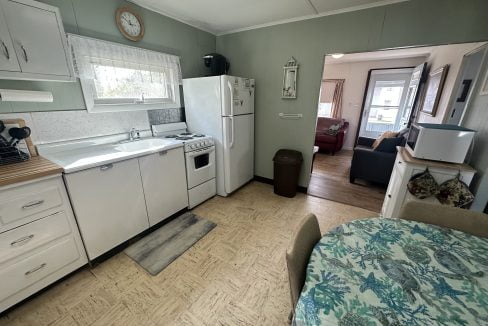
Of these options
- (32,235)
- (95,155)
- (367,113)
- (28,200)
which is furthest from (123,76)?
(367,113)

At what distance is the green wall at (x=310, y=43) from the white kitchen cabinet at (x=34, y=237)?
2.64m

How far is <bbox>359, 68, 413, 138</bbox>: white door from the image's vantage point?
511 cm

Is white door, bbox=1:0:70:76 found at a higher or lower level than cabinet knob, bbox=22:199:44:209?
higher

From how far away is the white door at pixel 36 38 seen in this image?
146 cm

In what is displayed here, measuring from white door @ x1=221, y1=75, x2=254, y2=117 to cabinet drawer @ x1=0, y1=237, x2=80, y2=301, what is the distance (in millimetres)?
2051

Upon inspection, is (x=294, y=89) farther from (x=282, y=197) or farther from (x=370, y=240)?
(x=370, y=240)

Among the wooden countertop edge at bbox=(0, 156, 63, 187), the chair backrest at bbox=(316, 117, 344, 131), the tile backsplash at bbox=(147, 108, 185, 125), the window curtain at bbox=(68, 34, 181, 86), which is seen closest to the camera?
the wooden countertop edge at bbox=(0, 156, 63, 187)

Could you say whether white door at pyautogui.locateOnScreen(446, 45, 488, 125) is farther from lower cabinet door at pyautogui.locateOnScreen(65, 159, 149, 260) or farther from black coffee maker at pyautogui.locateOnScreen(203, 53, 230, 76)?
lower cabinet door at pyautogui.locateOnScreen(65, 159, 149, 260)

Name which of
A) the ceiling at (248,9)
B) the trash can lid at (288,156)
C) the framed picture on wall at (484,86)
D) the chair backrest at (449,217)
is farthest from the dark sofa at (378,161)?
the chair backrest at (449,217)

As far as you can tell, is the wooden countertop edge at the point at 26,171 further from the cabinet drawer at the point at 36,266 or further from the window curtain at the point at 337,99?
the window curtain at the point at 337,99

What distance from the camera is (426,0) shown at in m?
1.99

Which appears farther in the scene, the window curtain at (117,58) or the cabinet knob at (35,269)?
the window curtain at (117,58)

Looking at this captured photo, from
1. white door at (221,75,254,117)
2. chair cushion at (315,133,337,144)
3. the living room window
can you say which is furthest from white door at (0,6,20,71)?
the living room window

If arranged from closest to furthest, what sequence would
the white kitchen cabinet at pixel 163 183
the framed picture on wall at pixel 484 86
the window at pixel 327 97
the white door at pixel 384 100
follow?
the framed picture on wall at pixel 484 86
the white kitchen cabinet at pixel 163 183
the white door at pixel 384 100
the window at pixel 327 97
